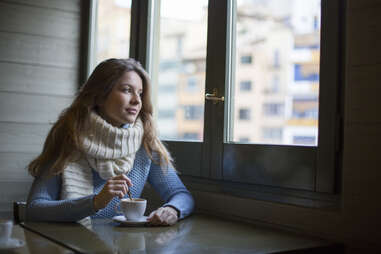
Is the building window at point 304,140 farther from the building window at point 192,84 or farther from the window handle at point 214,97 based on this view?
the building window at point 192,84

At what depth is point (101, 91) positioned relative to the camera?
1776 mm

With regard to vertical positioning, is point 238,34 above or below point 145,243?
above

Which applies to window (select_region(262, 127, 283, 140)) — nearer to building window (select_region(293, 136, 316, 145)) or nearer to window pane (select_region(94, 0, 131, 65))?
building window (select_region(293, 136, 316, 145))

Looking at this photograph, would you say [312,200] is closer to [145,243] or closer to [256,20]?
[145,243]

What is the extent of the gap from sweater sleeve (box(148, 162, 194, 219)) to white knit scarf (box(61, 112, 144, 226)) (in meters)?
0.16

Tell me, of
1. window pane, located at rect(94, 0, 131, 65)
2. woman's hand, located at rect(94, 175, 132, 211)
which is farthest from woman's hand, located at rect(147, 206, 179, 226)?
window pane, located at rect(94, 0, 131, 65)

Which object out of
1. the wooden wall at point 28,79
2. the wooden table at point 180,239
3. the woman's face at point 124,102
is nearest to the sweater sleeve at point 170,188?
the wooden table at point 180,239

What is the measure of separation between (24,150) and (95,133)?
3.56 feet

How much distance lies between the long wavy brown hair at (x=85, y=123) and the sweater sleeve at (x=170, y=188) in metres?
0.03

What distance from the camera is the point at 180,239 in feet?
4.34

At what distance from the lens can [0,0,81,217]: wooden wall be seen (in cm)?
258

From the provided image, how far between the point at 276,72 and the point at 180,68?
0.61m

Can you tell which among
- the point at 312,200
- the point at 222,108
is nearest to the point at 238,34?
the point at 222,108

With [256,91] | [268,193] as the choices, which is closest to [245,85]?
[256,91]
